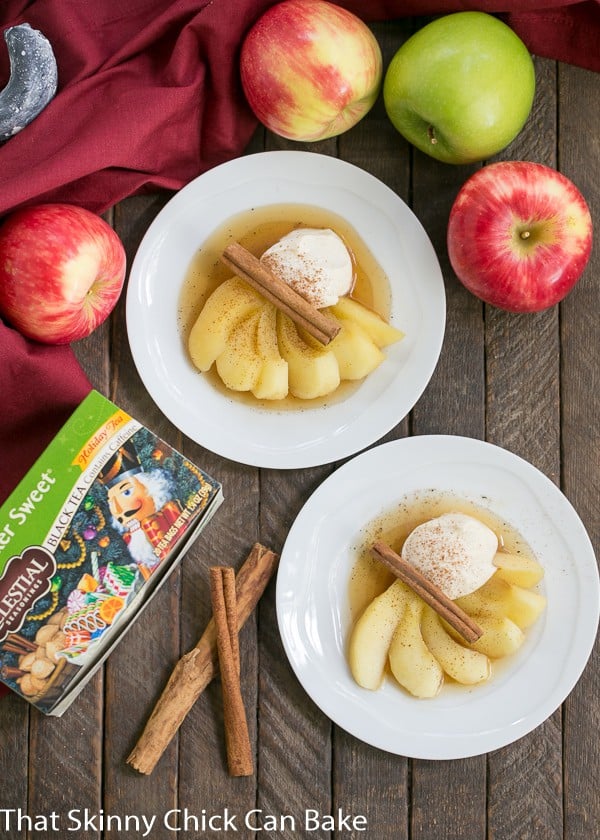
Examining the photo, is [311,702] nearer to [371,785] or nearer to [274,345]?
[371,785]

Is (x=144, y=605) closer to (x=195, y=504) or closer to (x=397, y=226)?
(x=195, y=504)

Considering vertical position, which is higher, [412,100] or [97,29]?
[97,29]

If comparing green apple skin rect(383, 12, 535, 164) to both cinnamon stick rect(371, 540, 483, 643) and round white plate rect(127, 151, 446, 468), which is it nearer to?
round white plate rect(127, 151, 446, 468)

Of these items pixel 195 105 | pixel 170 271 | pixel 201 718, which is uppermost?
pixel 195 105

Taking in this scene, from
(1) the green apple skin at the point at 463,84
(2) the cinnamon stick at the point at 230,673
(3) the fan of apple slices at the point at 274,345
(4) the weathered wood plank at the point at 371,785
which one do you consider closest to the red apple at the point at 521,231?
(1) the green apple skin at the point at 463,84

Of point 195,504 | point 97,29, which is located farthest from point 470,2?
point 195,504

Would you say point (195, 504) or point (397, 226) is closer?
point (195, 504)

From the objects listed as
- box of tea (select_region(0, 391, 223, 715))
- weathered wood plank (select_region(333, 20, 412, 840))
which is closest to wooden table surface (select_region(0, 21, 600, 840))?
weathered wood plank (select_region(333, 20, 412, 840))
